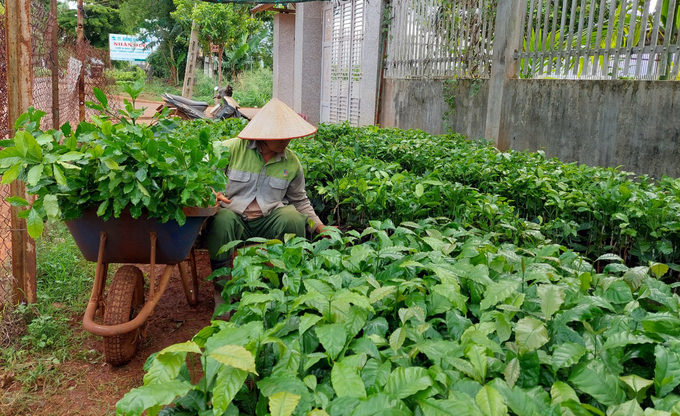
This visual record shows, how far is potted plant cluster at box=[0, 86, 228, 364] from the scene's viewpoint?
2.73 m

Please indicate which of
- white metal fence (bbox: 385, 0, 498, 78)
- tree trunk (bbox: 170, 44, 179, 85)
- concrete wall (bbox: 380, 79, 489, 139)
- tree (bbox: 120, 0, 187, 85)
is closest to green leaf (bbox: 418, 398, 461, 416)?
concrete wall (bbox: 380, 79, 489, 139)

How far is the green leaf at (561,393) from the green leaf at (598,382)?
5 centimetres

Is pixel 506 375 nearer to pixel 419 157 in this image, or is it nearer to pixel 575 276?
A: pixel 575 276

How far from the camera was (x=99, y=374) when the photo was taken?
11.4 ft

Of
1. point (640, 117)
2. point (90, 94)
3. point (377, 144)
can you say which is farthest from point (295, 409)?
point (90, 94)

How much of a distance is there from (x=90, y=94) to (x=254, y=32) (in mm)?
24484

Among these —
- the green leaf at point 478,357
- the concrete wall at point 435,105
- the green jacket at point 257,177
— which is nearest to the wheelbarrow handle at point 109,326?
the green jacket at point 257,177

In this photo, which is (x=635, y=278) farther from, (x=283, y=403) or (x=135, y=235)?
(x=135, y=235)

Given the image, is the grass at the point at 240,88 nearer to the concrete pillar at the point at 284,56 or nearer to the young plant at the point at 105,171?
the concrete pillar at the point at 284,56

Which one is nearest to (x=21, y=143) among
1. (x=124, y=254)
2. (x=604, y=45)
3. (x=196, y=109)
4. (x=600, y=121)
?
(x=124, y=254)

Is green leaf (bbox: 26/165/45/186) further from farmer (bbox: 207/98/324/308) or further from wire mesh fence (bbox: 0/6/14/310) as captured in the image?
wire mesh fence (bbox: 0/6/14/310)

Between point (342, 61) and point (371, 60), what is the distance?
2537 mm

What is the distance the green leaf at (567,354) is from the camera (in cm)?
154

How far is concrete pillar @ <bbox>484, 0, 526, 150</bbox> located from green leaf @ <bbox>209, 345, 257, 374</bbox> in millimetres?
6670
